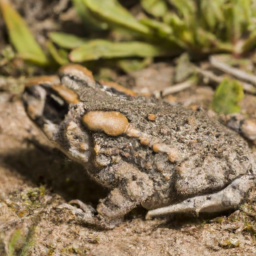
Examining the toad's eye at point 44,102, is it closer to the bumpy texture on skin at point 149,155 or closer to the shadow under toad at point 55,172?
the bumpy texture on skin at point 149,155

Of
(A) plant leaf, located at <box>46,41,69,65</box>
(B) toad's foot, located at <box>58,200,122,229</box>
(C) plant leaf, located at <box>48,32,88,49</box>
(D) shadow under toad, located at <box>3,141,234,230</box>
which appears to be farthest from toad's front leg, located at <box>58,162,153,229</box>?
(C) plant leaf, located at <box>48,32,88,49</box>

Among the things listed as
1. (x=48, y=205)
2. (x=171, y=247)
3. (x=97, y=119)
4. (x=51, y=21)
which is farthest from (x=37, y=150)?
(x=51, y=21)

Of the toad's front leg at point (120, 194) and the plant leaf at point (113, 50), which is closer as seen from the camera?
the toad's front leg at point (120, 194)

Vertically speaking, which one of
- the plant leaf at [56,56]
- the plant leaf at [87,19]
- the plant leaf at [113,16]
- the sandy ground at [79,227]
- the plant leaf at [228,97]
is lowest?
the sandy ground at [79,227]

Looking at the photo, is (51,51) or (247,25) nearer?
(247,25)

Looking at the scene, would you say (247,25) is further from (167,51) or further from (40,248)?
(40,248)

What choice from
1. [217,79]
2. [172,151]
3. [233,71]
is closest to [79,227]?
[172,151]

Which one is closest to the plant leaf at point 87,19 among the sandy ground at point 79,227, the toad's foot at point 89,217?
the sandy ground at point 79,227
